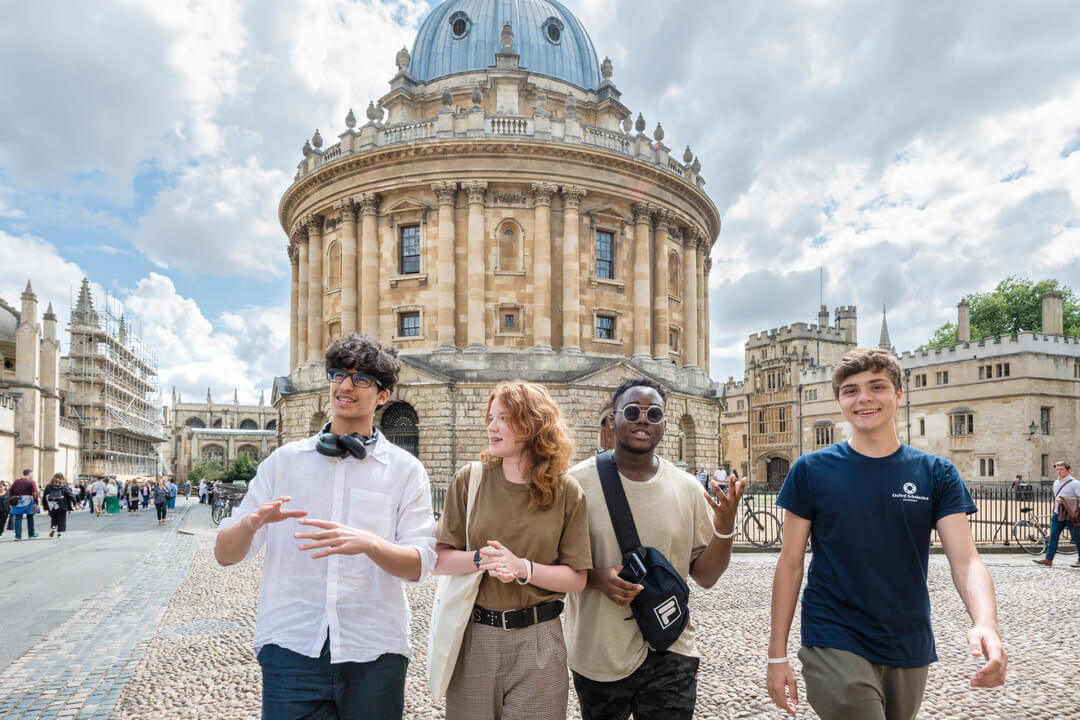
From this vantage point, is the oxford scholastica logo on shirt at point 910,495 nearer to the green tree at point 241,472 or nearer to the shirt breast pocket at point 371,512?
the shirt breast pocket at point 371,512

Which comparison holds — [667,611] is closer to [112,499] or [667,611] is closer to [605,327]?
[605,327]

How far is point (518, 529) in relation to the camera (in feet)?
10.3

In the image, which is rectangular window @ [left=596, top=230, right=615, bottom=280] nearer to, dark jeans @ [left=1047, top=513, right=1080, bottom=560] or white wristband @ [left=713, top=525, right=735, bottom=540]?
dark jeans @ [left=1047, top=513, right=1080, bottom=560]

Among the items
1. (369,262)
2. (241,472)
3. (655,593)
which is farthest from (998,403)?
(655,593)

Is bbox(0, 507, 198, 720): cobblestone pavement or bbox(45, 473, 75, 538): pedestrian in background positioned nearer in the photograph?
bbox(0, 507, 198, 720): cobblestone pavement

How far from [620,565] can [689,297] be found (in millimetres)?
33224

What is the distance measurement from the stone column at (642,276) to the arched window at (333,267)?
43.7 feet

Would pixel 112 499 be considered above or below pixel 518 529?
below

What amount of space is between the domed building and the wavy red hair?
2497 cm

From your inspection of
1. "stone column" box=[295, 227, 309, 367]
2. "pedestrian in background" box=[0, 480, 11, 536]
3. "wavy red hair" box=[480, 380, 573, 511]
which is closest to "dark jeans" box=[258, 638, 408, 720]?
"wavy red hair" box=[480, 380, 573, 511]

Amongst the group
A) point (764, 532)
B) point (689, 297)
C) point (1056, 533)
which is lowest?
point (764, 532)

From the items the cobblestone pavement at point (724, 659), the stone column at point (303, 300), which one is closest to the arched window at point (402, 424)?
the stone column at point (303, 300)

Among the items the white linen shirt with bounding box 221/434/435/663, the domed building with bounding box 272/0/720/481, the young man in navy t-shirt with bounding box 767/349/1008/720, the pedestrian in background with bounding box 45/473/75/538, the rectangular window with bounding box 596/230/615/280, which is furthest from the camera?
the rectangular window with bounding box 596/230/615/280

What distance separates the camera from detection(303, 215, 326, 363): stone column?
111ft
